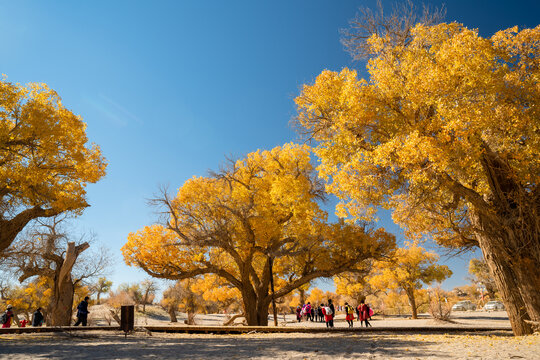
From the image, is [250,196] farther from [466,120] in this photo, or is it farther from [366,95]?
[466,120]

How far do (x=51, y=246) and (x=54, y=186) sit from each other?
328 inches

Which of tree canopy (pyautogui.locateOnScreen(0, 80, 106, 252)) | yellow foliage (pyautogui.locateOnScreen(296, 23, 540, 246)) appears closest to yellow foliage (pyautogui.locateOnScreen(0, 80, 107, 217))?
tree canopy (pyautogui.locateOnScreen(0, 80, 106, 252))

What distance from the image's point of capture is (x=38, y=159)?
12.8 meters

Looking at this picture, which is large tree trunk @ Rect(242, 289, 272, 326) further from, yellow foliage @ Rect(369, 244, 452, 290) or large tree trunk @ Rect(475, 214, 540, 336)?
yellow foliage @ Rect(369, 244, 452, 290)

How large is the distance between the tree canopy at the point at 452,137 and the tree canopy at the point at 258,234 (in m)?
6.09

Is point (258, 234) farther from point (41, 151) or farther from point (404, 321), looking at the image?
point (404, 321)

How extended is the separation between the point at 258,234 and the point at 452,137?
1212cm

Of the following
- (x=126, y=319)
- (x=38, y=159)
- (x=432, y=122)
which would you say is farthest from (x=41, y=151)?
(x=432, y=122)

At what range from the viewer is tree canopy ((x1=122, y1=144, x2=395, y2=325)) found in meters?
18.4

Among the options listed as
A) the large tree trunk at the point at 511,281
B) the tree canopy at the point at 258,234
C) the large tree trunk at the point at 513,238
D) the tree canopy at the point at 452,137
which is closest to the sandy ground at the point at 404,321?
the tree canopy at the point at 258,234

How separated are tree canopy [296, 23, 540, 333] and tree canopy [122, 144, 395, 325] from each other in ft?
20.0

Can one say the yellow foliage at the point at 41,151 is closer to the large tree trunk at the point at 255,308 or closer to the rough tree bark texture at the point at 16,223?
the rough tree bark texture at the point at 16,223

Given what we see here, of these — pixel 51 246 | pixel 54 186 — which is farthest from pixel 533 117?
pixel 51 246

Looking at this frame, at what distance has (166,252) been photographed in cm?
1916
